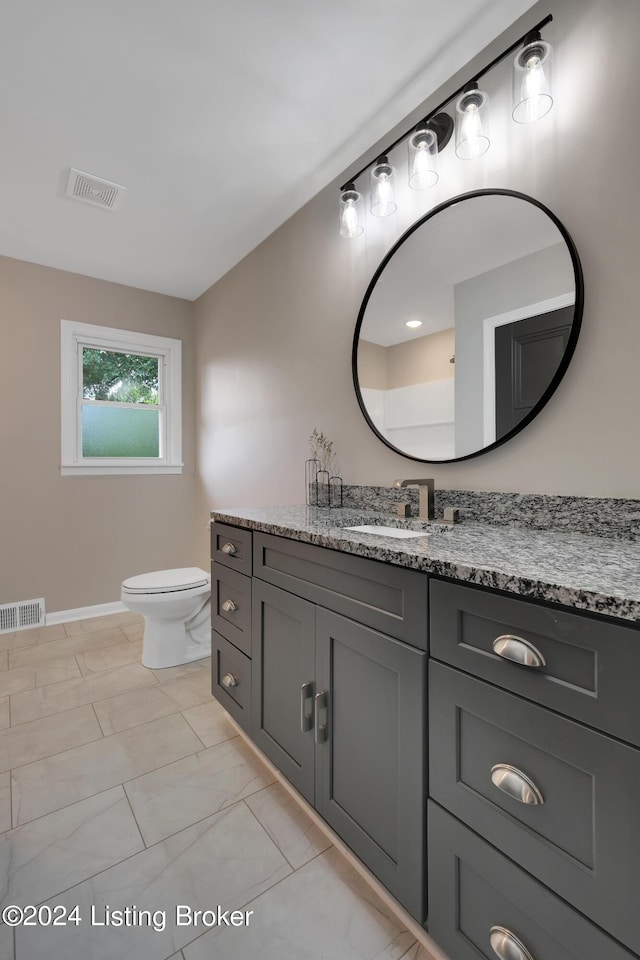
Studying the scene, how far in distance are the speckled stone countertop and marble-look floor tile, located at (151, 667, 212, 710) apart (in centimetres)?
111

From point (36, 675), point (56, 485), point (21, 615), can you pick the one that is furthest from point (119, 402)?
point (36, 675)

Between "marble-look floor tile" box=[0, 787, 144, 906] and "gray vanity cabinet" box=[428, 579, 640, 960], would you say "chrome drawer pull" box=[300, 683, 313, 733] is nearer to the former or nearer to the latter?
"gray vanity cabinet" box=[428, 579, 640, 960]

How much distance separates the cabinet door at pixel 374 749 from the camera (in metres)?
0.97

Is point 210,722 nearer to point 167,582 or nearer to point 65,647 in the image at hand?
point 167,582

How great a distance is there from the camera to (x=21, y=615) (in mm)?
3041

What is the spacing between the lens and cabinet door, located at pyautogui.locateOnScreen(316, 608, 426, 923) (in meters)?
0.97

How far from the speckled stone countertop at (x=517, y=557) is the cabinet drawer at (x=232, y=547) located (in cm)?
12

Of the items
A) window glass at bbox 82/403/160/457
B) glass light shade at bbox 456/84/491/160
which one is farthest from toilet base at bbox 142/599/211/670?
glass light shade at bbox 456/84/491/160

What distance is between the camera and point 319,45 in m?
1.53

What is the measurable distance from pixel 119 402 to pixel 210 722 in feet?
8.35

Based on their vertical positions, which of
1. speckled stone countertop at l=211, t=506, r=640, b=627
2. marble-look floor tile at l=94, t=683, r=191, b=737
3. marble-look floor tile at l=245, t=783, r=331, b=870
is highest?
speckled stone countertop at l=211, t=506, r=640, b=627

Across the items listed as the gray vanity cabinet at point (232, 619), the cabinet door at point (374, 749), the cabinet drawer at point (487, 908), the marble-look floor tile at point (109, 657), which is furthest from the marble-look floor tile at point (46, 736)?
the cabinet drawer at point (487, 908)

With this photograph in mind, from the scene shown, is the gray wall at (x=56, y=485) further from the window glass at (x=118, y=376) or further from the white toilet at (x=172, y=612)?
the white toilet at (x=172, y=612)

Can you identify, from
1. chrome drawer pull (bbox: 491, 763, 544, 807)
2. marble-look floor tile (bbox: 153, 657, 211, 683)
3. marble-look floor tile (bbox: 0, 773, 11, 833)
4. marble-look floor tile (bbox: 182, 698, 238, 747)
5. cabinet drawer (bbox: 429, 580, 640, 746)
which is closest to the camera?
cabinet drawer (bbox: 429, 580, 640, 746)
